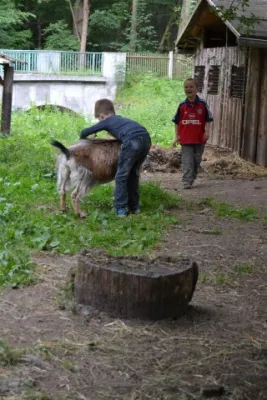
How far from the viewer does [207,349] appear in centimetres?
560

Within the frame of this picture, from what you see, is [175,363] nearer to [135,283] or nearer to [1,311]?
[135,283]

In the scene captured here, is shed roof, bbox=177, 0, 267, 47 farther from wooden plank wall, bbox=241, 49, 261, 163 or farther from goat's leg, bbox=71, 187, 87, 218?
goat's leg, bbox=71, 187, 87, 218

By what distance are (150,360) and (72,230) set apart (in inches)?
154

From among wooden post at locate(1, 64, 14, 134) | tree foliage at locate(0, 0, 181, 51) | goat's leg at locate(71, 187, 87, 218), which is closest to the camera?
goat's leg at locate(71, 187, 87, 218)

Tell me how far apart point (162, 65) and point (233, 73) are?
960 inches

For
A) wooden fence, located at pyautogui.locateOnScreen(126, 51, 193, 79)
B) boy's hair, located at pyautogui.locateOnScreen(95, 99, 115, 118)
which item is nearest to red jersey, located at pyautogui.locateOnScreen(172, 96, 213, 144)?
boy's hair, located at pyautogui.locateOnScreen(95, 99, 115, 118)

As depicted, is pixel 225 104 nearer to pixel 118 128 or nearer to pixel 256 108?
Answer: pixel 256 108

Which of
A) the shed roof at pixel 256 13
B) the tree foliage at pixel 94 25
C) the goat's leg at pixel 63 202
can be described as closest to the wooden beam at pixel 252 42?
the shed roof at pixel 256 13

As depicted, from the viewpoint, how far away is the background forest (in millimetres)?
45875

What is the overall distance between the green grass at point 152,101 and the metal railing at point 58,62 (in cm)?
194

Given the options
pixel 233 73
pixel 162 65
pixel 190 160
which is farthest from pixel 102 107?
pixel 162 65

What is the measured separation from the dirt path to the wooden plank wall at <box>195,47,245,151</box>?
9405mm

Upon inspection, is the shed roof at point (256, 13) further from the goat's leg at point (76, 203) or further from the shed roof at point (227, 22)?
the goat's leg at point (76, 203)

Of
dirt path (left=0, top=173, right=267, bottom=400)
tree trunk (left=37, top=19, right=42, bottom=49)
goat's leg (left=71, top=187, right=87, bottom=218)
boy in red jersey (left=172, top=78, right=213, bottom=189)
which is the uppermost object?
tree trunk (left=37, top=19, right=42, bottom=49)
